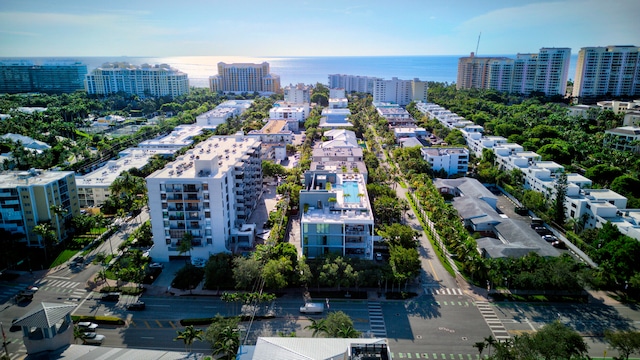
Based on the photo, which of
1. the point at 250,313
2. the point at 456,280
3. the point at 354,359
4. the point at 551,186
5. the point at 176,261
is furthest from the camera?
the point at 551,186

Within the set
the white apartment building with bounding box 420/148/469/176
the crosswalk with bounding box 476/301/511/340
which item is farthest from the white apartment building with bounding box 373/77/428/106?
the crosswalk with bounding box 476/301/511/340

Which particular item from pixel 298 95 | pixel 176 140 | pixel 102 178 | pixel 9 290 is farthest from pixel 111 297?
pixel 298 95

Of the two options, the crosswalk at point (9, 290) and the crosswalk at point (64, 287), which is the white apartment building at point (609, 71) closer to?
the crosswalk at point (64, 287)

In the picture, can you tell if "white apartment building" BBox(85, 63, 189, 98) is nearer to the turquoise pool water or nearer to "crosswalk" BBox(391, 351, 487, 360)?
the turquoise pool water

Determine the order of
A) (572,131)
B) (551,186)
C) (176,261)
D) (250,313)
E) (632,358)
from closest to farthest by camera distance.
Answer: (632,358), (250,313), (176,261), (551,186), (572,131)

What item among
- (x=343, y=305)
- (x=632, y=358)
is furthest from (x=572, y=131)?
(x=343, y=305)

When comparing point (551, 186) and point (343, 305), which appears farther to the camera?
point (551, 186)

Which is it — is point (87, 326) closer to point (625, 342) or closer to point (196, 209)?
point (196, 209)

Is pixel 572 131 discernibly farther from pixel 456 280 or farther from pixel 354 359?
pixel 354 359
